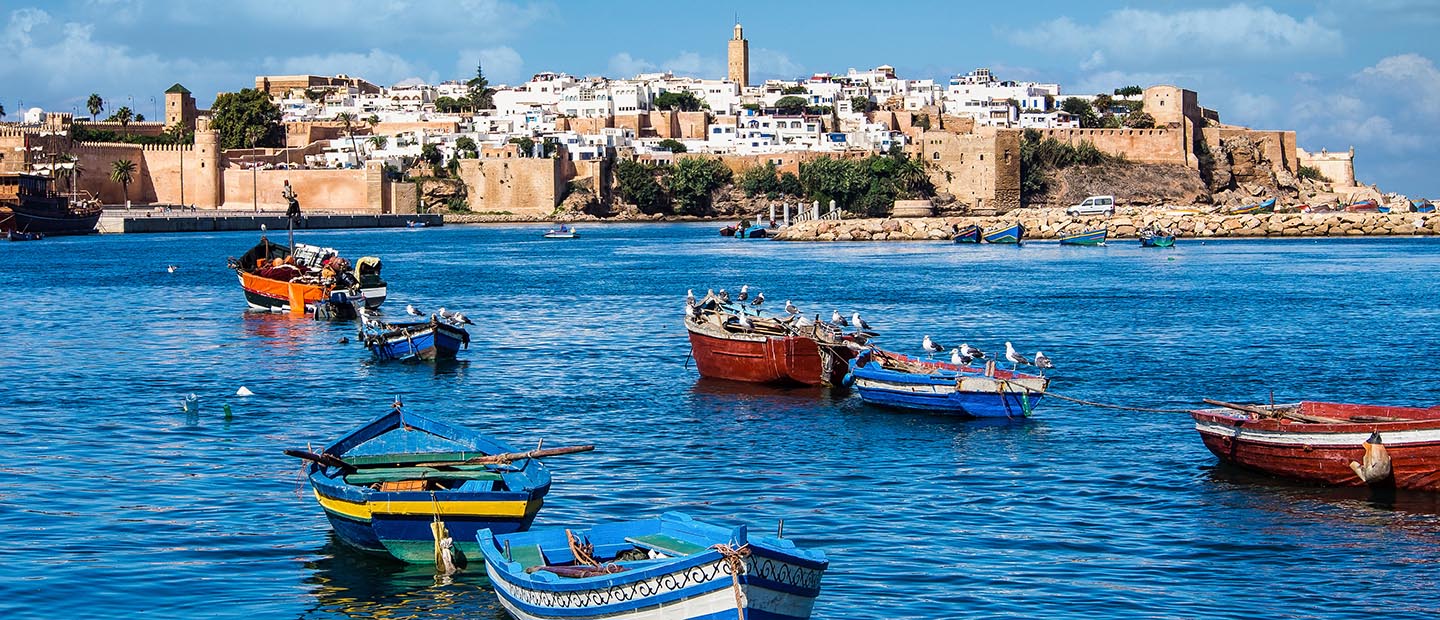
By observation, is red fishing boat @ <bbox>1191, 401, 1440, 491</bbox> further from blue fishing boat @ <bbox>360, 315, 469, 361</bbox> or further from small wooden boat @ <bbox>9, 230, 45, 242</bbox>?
small wooden boat @ <bbox>9, 230, 45, 242</bbox>

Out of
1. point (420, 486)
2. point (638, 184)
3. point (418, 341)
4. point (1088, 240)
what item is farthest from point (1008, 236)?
point (420, 486)

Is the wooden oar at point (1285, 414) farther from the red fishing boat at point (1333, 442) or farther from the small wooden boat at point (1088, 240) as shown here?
the small wooden boat at point (1088, 240)

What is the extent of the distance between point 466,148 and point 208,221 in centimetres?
1891

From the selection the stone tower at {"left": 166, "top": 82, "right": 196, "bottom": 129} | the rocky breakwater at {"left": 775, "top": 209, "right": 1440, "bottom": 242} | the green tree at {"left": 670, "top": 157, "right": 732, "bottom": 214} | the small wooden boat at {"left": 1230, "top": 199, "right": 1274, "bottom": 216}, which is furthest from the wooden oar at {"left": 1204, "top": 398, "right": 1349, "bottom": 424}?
the stone tower at {"left": 166, "top": 82, "right": 196, "bottom": 129}

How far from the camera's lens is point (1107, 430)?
17766 mm

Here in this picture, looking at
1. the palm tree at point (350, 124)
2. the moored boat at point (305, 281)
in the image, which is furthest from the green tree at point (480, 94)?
the moored boat at point (305, 281)

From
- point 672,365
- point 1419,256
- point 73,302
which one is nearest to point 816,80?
point 1419,256

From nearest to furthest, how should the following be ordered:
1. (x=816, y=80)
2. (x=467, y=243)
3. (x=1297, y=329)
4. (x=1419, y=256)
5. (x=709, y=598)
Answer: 1. (x=709, y=598)
2. (x=1297, y=329)
3. (x=1419, y=256)
4. (x=467, y=243)
5. (x=816, y=80)

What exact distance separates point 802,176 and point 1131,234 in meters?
23.4

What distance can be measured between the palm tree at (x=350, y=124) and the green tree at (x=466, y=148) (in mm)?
5980

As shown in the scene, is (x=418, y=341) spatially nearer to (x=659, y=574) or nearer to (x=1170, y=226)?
(x=659, y=574)

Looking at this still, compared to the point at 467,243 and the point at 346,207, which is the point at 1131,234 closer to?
the point at 467,243

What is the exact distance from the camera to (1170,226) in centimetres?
7319

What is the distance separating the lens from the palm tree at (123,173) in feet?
299
